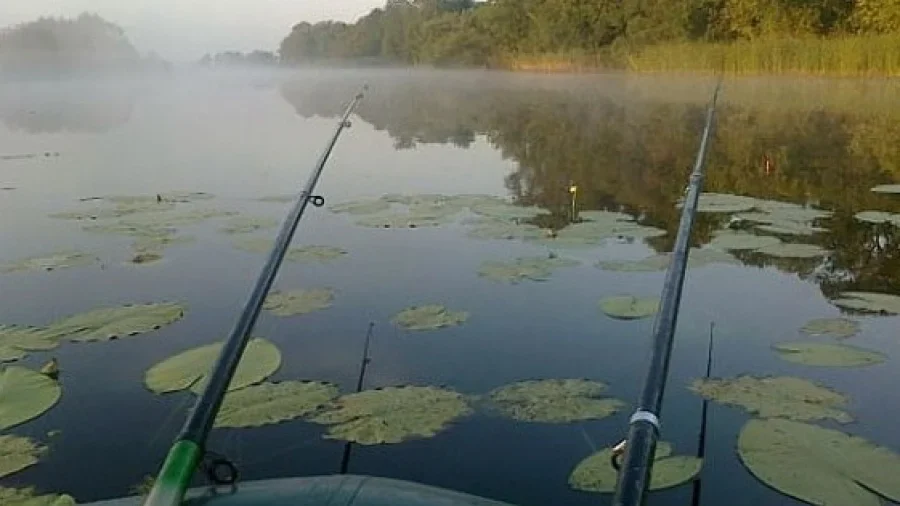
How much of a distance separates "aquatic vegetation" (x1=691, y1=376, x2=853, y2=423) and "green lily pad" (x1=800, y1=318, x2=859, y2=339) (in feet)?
2.08

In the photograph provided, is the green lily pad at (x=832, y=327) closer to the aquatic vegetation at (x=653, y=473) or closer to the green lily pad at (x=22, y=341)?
the aquatic vegetation at (x=653, y=473)

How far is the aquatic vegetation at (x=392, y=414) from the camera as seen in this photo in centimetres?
Answer: 262

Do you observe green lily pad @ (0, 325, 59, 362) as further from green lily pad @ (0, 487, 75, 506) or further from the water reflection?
the water reflection

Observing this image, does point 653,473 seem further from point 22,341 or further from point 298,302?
point 22,341

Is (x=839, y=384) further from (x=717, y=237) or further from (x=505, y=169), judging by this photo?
(x=505, y=169)

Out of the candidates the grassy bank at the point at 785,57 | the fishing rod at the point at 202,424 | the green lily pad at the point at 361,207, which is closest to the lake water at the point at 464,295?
the green lily pad at the point at 361,207

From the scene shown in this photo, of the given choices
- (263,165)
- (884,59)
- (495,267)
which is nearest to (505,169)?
(263,165)

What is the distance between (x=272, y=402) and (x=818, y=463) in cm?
175

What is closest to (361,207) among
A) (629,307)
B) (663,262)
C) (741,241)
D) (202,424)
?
(663,262)

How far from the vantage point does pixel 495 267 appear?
4457 mm

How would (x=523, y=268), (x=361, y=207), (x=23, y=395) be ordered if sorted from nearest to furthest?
(x=23, y=395) → (x=523, y=268) → (x=361, y=207)

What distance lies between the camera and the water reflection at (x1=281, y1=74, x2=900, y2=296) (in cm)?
503

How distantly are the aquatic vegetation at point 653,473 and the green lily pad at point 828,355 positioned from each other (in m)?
0.97

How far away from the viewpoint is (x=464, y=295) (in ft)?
13.5
